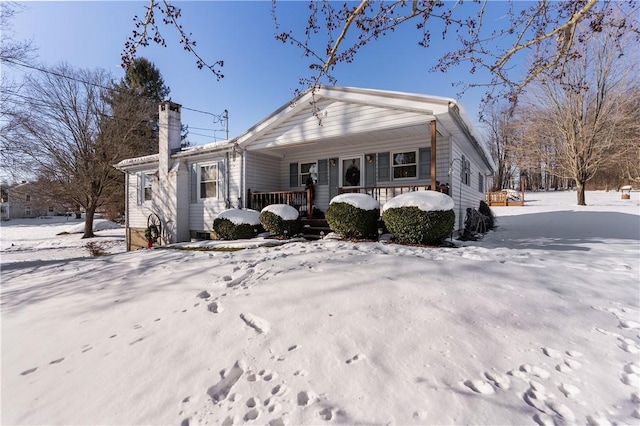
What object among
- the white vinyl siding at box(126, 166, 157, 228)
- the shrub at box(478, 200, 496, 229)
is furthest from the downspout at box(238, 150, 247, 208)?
the shrub at box(478, 200, 496, 229)

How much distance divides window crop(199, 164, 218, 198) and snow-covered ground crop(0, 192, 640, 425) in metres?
7.09

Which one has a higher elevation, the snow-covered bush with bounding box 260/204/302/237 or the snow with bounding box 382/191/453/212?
the snow with bounding box 382/191/453/212

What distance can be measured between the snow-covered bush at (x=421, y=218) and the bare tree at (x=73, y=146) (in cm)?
2012

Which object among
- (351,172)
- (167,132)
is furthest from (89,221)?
(351,172)

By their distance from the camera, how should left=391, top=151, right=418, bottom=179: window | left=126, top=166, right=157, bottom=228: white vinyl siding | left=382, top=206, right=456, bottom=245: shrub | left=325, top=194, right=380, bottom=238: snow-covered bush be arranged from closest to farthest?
left=382, top=206, right=456, bottom=245: shrub, left=325, top=194, right=380, bottom=238: snow-covered bush, left=391, top=151, right=418, bottom=179: window, left=126, top=166, right=157, bottom=228: white vinyl siding

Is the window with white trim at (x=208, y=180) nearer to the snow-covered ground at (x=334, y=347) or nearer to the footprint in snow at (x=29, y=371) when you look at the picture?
the snow-covered ground at (x=334, y=347)

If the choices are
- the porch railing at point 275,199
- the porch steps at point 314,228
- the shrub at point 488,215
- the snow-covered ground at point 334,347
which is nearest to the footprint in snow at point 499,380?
the snow-covered ground at point 334,347

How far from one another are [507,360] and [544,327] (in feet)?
2.51

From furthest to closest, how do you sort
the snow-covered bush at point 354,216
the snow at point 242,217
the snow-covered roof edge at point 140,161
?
the snow-covered roof edge at point 140,161, the snow at point 242,217, the snow-covered bush at point 354,216

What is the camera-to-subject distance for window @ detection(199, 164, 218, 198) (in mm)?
11109

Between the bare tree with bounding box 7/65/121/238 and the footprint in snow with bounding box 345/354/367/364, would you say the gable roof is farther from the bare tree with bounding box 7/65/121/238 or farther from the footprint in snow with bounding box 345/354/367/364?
the bare tree with bounding box 7/65/121/238

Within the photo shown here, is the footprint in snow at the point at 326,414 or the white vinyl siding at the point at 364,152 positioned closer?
the footprint in snow at the point at 326,414

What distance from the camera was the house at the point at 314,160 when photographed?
7621 millimetres

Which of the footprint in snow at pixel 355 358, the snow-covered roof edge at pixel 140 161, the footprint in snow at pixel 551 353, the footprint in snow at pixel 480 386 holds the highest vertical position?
the snow-covered roof edge at pixel 140 161
